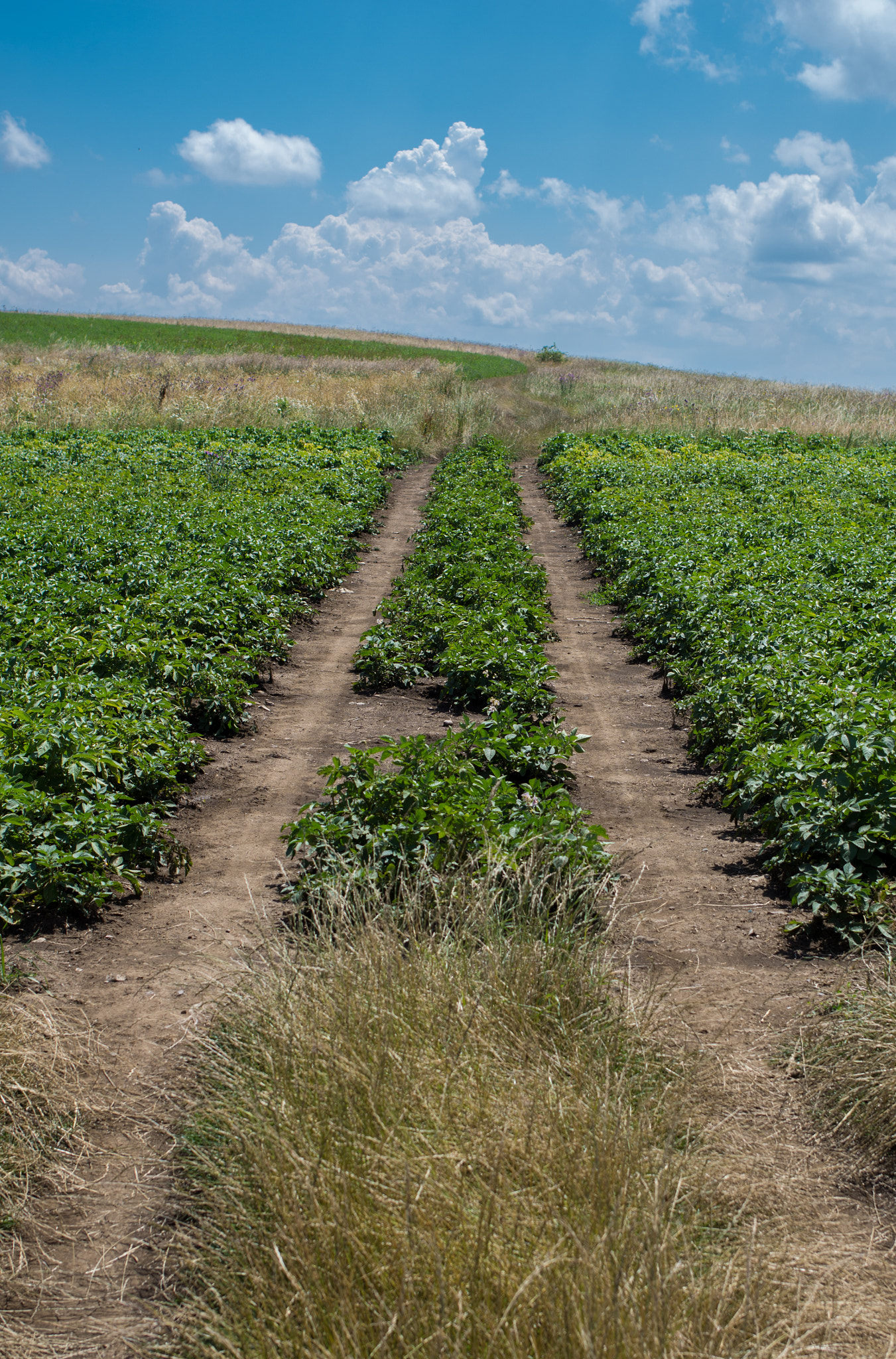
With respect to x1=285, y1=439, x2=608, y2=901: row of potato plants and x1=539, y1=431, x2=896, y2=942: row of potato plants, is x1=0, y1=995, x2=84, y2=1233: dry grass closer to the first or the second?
x1=285, y1=439, x2=608, y2=901: row of potato plants

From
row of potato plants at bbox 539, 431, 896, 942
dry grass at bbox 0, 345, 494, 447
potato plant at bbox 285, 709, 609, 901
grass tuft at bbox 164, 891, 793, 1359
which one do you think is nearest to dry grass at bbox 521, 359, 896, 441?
dry grass at bbox 0, 345, 494, 447

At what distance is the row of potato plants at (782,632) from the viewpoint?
4.65 meters

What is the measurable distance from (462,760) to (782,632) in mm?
4018

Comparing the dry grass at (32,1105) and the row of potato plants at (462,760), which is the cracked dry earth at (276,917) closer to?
the dry grass at (32,1105)

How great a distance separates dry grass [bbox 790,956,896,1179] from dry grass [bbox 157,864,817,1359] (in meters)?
0.66

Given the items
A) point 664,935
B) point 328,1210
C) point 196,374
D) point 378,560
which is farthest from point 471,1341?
point 196,374

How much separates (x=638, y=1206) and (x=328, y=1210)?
2.68 feet

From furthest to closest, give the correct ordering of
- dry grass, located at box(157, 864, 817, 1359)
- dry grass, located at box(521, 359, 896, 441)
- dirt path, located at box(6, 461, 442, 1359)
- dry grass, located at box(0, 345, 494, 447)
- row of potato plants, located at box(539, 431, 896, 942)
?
dry grass, located at box(521, 359, 896, 441) < dry grass, located at box(0, 345, 494, 447) < row of potato plants, located at box(539, 431, 896, 942) < dirt path, located at box(6, 461, 442, 1359) < dry grass, located at box(157, 864, 817, 1359)

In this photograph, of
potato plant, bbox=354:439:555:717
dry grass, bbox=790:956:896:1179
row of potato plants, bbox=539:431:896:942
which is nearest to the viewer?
dry grass, bbox=790:956:896:1179

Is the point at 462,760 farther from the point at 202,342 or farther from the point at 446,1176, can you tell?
the point at 202,342

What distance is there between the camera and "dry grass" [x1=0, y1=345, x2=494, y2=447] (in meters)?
26.5

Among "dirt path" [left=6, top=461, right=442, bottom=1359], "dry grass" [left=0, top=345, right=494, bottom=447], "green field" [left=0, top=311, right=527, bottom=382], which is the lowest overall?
"dirt path" [left=6, top=461, right=442, bottom=1359]

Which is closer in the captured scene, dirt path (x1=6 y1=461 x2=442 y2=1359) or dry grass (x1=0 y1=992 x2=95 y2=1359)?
dry grass (x1=0 y1=992 x2=95 y2=1359)

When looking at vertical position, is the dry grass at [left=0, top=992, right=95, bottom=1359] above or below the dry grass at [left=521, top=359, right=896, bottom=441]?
below
